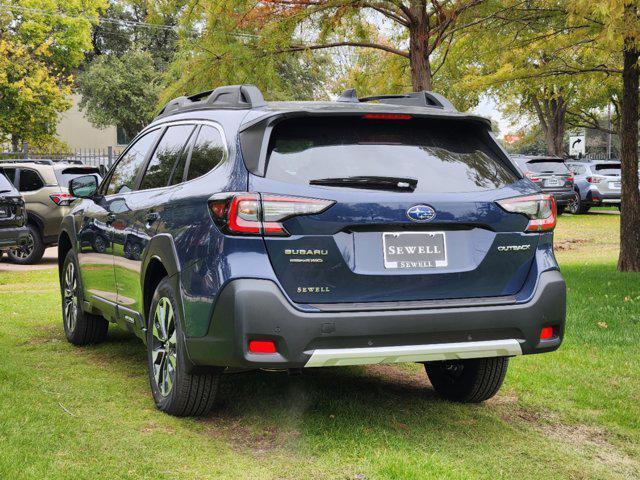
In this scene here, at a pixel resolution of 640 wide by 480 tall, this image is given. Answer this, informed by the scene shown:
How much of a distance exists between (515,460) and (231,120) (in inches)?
92.6

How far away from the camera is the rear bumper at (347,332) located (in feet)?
14.5

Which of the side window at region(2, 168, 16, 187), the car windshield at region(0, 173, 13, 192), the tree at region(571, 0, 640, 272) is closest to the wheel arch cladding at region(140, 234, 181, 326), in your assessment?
the tree at region(571, 0, 640, 272)

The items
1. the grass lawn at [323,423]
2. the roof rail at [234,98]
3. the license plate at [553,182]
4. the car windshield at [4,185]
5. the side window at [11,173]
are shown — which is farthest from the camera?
the license plate at [553,182]

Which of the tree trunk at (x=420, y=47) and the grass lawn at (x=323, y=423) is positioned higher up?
the tree trunk at (x=420, y=47)

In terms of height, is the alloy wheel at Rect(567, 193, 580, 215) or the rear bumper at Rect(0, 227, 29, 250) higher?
the rear bumper at Rect(0, 227, 29, 250)

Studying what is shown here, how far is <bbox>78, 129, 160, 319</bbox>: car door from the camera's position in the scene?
644 cm

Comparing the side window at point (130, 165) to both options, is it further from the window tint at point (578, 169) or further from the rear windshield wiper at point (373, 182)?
the window tint at point (578, 169)

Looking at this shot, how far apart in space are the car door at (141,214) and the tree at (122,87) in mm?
43461

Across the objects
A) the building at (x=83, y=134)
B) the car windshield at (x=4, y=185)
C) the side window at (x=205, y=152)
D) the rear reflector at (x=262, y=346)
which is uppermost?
the building at (x=83, y=134)

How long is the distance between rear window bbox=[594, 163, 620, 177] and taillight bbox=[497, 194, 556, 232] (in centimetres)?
2415

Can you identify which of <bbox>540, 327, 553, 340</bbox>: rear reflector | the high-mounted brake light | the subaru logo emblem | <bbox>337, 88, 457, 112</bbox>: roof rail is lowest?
<bbox>540, 327, 553, 340</bbox>: rear reflector

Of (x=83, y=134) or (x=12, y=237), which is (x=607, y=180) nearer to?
(x=12, y=237)

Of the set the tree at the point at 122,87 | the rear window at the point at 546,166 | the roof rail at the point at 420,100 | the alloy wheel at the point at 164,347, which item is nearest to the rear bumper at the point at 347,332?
the alloy wheel at the point at 164,347

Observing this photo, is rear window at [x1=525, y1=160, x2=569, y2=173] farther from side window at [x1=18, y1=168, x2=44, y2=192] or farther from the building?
the building
